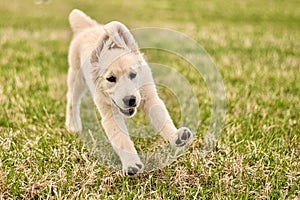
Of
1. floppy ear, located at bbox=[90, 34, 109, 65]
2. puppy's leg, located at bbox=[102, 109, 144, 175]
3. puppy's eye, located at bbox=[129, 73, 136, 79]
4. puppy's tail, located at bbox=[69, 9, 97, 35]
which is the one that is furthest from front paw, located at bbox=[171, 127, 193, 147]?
puppy's tail, located at bbox=[69, 9, 97, 35]

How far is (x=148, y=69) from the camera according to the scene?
413cm

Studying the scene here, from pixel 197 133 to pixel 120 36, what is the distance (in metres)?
1.36

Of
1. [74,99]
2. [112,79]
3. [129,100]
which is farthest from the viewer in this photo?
[74,99]

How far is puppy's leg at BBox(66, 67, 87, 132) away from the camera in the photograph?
17.3 ft

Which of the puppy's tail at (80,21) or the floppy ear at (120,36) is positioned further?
the puppy's tail at (80,21)

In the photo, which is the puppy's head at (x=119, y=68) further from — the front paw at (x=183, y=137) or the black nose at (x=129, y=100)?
the front paw at (x=183, y=137)

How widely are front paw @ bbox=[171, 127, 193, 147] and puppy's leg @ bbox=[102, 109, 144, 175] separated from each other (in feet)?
0.99

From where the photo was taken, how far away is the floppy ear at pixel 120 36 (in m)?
3.90

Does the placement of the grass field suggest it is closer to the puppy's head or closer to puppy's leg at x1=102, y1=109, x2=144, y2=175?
puppy's leg at x1=102, y1=109, x2=144, y2=175

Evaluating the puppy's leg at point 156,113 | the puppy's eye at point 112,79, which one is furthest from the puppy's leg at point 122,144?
the puppy's eye at point 112,79

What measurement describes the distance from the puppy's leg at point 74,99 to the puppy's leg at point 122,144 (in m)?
1.20

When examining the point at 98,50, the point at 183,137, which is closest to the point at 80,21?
the point at 98,50

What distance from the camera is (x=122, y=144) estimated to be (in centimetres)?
387

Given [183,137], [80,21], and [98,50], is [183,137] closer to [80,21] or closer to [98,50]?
[98,50]
